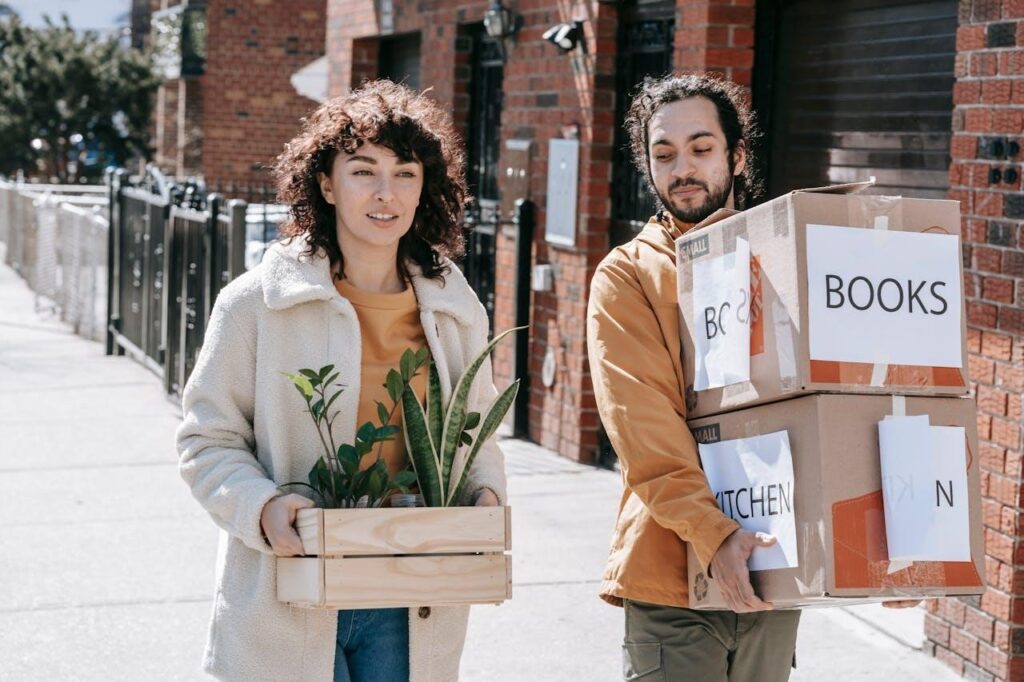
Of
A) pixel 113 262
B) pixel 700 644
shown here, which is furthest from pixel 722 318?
pixel 113 262

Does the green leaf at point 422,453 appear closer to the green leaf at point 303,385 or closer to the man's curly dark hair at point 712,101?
the green leaf at point 303,385

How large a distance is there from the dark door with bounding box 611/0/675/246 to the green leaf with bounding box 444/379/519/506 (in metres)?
4.84

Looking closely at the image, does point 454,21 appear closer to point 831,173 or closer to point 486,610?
point 831,173

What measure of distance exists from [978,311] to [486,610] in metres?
2.18

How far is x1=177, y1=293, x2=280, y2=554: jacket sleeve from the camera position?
2.91 metres

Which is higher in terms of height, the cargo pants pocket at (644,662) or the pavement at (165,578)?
the cargo pants pocket at (644,662)

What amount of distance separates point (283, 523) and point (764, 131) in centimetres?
455

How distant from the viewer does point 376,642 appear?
2984mm

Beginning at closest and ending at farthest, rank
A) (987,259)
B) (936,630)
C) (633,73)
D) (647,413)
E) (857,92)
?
1. (647,413)
2. (987,259)
3. (936,630)
4. (857,92)
5. (633,73)

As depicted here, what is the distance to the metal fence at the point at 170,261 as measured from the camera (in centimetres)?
954

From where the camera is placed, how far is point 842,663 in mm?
5141

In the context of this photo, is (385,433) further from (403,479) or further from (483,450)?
(483,450)

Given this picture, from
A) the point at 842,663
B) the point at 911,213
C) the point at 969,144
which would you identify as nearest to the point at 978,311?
the point at 969,144

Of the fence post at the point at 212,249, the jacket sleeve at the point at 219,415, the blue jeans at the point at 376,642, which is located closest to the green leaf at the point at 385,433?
the jacket sleeve at the point at 219,415
